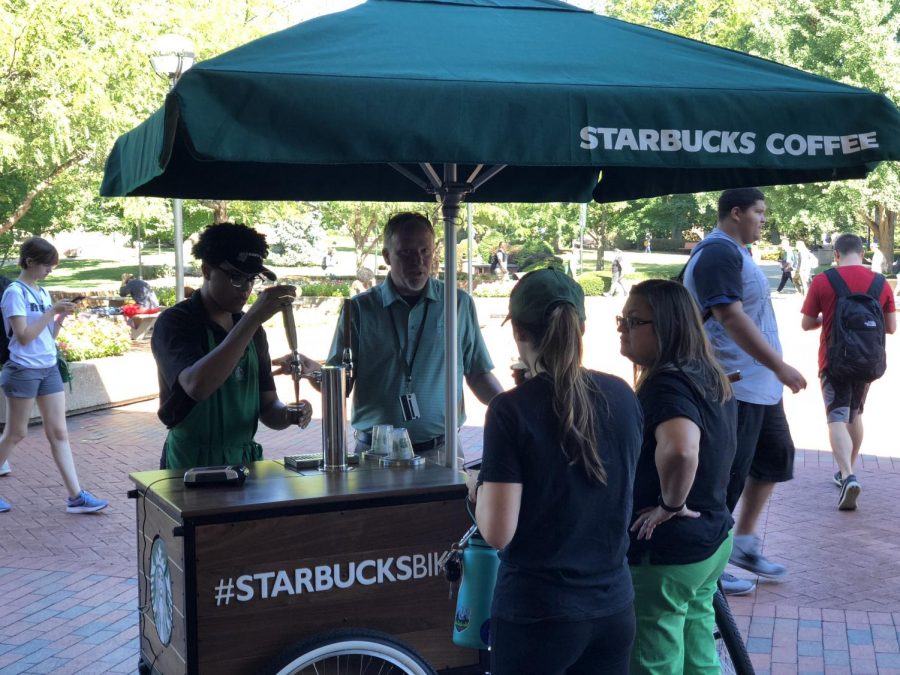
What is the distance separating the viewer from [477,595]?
3.00 meters

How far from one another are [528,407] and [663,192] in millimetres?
2625

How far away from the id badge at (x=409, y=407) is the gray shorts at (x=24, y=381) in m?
3.88

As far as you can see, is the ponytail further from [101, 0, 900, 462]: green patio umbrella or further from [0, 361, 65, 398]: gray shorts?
[0, 361, 65, 398]: gray shorts

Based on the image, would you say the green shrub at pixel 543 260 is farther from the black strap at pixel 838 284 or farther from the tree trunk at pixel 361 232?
the tree trunk at pixel 361 232

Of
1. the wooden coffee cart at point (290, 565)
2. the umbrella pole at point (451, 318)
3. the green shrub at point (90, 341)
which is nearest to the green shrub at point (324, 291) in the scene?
the green shrub at point (90, 341)

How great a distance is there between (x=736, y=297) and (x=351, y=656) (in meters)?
2.94

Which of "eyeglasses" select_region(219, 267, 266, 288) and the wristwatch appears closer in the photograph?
the wristwatch

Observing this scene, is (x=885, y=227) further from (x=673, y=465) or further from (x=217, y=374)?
(x=217, y=374)

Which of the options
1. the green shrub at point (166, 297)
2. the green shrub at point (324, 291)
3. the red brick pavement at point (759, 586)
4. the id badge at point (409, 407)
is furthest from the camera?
the green shrub at point (324, 291)

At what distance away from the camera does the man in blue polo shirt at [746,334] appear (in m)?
5.12

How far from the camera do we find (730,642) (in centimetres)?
378

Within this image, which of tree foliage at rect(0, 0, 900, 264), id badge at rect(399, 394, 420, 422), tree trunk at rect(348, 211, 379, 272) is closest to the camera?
id badge at rect(399, 394, 420, 422)

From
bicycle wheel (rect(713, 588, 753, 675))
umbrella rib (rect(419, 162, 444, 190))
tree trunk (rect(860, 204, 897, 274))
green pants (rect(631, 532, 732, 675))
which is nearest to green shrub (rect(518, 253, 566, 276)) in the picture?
umbrella rib (rect(419, 162, 444, 190))

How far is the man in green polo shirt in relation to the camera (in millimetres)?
4297
